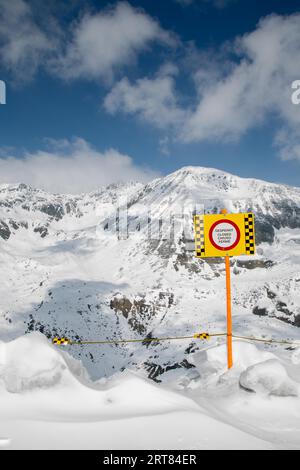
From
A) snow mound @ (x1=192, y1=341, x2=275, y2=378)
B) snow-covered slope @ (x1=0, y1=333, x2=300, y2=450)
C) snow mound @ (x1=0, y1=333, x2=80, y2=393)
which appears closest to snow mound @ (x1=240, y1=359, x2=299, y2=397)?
snow-covered slope @ (x1=0, y1=333, x2=300, y2=450)

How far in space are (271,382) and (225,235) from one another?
404 centimetres

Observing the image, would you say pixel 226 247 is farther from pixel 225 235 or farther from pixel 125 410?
pixel 125 410

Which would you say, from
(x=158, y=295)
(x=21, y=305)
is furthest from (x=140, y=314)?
(x=21, y=305)

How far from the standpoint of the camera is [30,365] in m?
5.38

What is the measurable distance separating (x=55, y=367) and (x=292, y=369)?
598cm

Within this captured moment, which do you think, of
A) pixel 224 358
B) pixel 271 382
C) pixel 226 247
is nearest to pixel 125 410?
pixel 271 382

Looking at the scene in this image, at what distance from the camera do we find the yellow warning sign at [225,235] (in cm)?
936

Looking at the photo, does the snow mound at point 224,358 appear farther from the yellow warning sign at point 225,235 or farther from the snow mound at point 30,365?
the snow mound at point 30,365

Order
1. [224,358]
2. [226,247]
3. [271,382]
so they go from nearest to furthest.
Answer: [271,382]
[226,247]
[224,358]

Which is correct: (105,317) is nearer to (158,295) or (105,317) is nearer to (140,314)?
(140,314)

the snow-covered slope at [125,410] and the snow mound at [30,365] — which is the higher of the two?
the snow mound at [30,365]

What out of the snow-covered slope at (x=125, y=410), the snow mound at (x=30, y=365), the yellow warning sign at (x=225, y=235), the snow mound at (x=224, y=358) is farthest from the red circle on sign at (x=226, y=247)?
the snow mound at (x=30, y=365)

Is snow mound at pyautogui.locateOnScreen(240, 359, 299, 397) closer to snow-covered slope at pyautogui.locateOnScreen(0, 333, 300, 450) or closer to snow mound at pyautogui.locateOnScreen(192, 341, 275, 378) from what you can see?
snow-covered slope at pyautogui.locateOnScreen(0, 333, 300, 450)

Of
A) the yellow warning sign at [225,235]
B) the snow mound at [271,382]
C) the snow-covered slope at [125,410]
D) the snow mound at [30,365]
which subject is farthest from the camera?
the yellow warning sign at [225,235]
